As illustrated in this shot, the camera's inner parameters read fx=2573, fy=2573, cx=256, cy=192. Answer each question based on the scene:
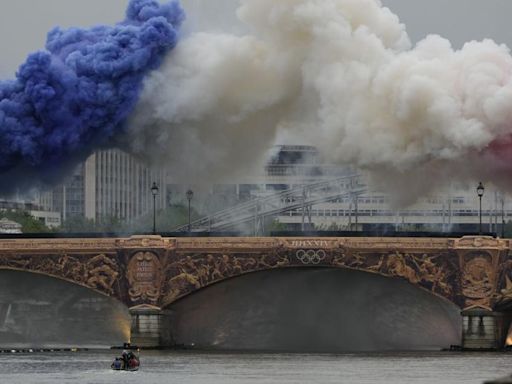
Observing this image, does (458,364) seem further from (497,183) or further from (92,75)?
(92,75)

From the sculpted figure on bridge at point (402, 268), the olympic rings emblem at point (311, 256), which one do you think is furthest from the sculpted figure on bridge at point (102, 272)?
the sculpted figure on bridge at point (402, 268)

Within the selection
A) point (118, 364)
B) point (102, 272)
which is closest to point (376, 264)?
point (102, 272)

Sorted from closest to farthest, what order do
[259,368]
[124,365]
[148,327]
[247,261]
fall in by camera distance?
[124,365] → [259,368] → [247,261] → [148,327]

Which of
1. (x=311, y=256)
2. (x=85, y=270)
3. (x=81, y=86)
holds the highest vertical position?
(x=81, y=86)

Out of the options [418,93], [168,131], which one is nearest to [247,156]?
[168,131]

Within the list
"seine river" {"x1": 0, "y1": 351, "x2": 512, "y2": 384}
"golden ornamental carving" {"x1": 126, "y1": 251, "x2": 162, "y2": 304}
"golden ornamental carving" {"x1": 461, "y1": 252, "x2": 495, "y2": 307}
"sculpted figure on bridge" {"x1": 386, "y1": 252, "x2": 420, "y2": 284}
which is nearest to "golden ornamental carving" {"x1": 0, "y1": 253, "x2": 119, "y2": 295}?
"golden ornamental carving" {"x1": 126, "y1": 251, "x2": 162, "y2": 304}

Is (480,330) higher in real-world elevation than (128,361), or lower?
higher

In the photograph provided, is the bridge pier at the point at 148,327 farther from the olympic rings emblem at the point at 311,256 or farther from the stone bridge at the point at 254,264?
the olympic rings emblem at the point at 311,256

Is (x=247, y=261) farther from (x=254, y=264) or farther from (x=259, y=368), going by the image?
(x=259, y=368)
